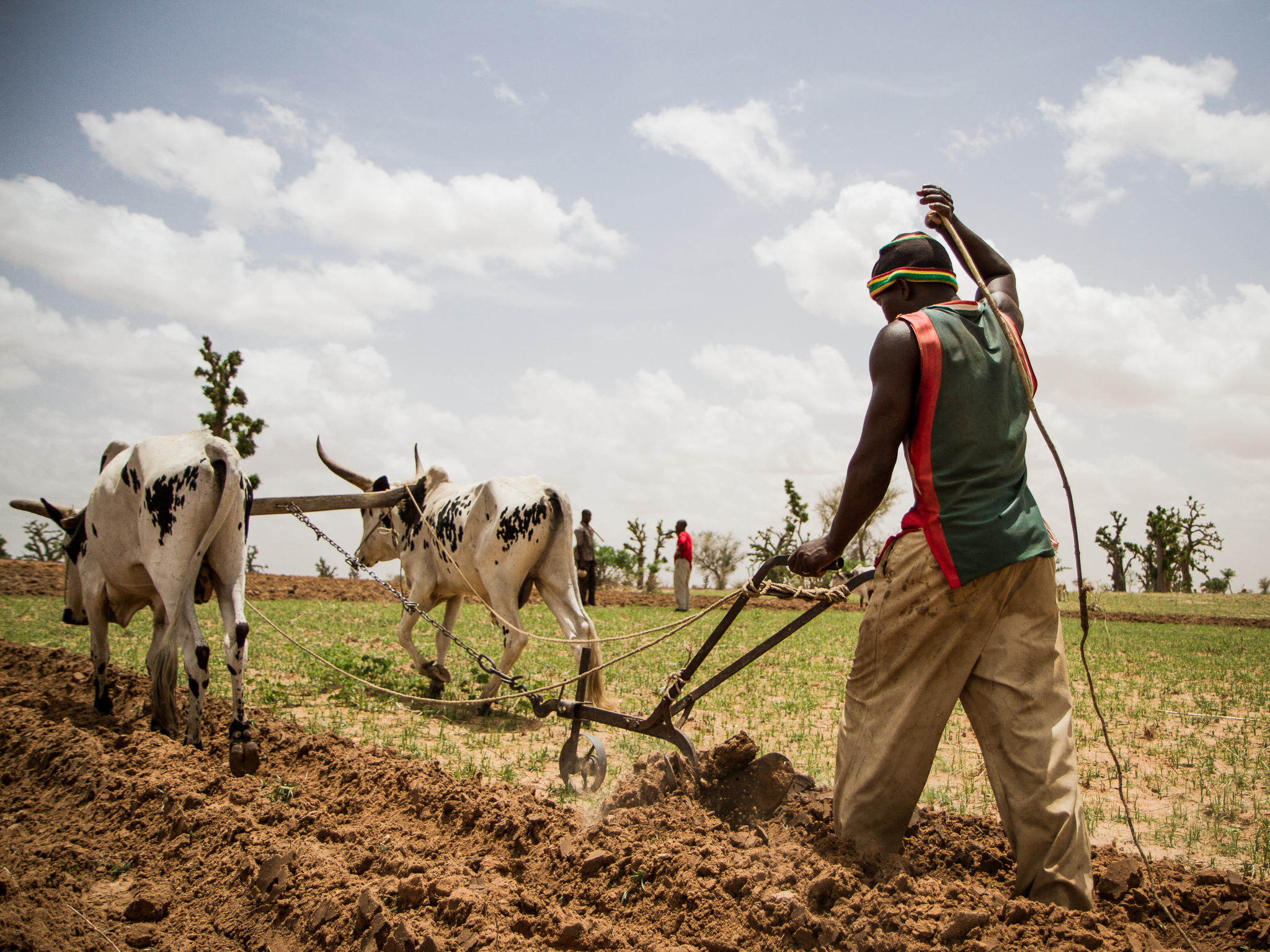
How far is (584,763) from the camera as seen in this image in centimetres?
504

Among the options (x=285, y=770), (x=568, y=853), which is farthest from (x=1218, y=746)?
(x=285, y=770)

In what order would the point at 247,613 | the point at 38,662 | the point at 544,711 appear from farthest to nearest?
the point at 247,613, the point at 38,662, the point at 544,711

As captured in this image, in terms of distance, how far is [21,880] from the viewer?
3580 millimetres

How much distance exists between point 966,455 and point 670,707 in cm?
202

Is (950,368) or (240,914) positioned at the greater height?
(950,368)

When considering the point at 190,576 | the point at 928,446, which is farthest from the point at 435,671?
the point at 928,446

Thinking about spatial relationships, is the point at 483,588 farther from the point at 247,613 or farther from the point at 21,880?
the point at 247,613

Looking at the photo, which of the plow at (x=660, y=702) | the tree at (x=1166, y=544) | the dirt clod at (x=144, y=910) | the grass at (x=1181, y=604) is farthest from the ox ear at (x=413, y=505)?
the tree at (x=1166, y=544)

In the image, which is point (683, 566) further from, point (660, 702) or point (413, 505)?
point (660, 702)

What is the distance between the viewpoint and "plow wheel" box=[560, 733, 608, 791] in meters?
4.94

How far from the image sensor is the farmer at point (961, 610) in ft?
9.38

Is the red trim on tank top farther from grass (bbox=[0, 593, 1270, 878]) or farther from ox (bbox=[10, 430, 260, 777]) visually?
ox (bbox=[10, 430, 260, 777])

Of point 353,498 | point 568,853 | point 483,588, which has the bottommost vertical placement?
point 568,853

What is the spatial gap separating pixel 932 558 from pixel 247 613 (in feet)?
44.6
